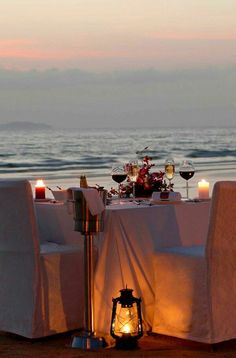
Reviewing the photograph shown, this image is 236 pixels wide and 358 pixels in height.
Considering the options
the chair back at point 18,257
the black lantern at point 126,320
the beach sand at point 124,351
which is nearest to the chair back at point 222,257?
the beach sand at point 124,351

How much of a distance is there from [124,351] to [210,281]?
23.6 inches

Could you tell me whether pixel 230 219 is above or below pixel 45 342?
above

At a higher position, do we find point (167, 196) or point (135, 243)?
point (167, 196)

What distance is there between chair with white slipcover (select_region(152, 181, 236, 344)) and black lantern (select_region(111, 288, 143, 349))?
21 centimetres

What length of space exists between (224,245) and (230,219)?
0.15m

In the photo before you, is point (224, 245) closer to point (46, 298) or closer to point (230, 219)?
point (230, 219)

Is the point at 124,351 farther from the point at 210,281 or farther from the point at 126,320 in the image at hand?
the point at 210,281

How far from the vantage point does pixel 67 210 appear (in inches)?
206

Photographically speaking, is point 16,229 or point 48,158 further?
point 48,158

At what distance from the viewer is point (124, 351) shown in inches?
199

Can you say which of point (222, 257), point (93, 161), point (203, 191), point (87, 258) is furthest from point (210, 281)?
point (93, 161)

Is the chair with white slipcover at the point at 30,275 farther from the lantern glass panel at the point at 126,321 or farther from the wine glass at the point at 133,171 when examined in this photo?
the wine glass at the point at 133,171

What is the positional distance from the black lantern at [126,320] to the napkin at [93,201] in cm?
49

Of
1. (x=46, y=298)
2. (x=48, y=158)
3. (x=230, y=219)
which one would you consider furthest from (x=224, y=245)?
(x=48, y=158)
